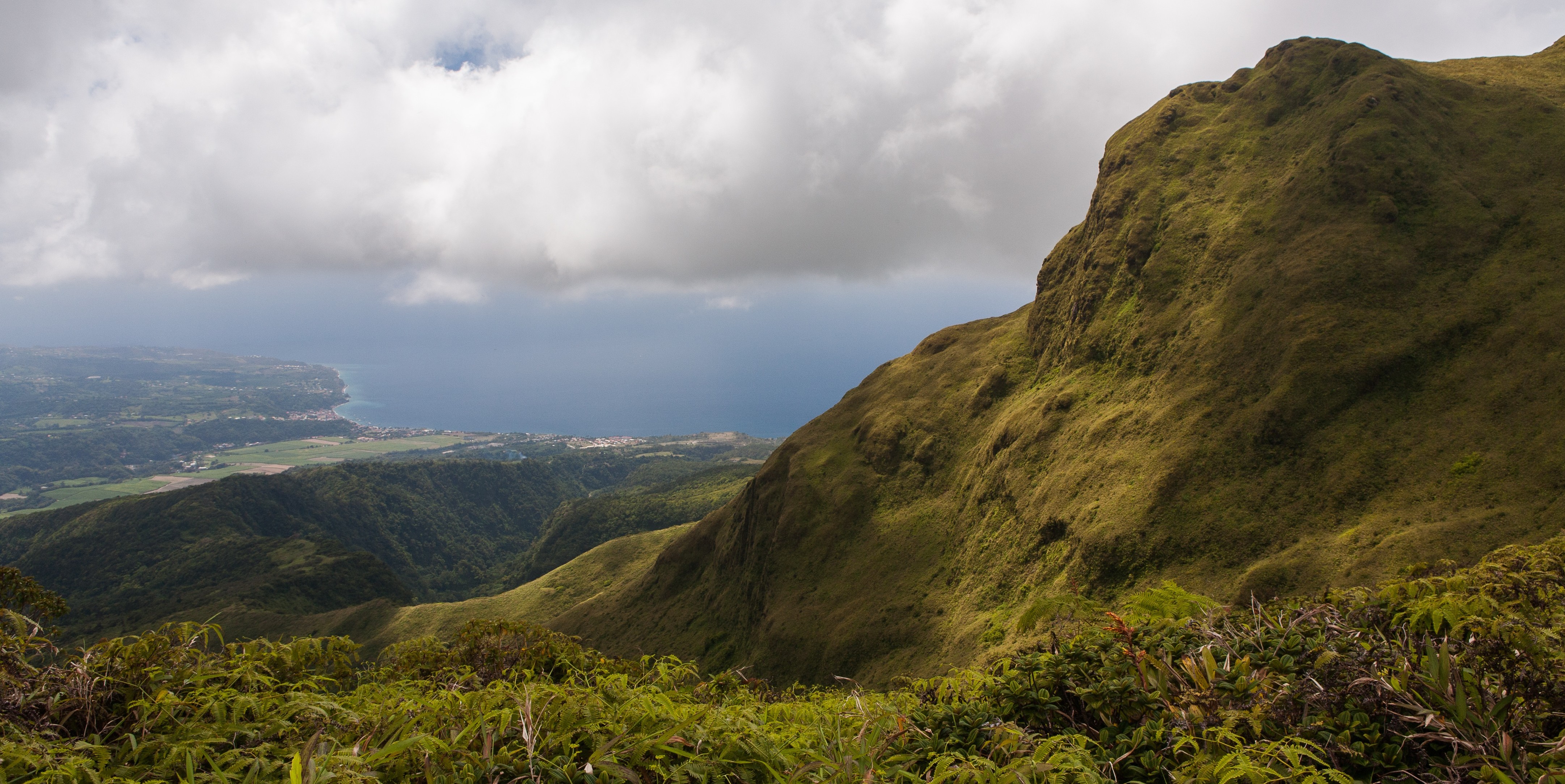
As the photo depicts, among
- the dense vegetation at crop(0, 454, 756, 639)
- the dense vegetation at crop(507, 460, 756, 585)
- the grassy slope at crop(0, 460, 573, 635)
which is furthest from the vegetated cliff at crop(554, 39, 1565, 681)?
the dense vegetation at crop(507, 460, 756, 585)

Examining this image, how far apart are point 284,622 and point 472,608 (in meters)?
24.3

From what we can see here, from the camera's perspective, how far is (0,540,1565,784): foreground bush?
154 inches

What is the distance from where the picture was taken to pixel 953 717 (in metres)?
5.39

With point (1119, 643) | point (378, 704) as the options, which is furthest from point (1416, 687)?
point (378, 704)

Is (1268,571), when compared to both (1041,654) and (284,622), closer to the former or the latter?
(1041,654)

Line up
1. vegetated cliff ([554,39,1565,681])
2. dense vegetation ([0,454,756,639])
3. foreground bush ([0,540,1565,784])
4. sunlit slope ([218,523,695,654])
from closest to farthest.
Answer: foreground bush ([0,540,1565,784]), vegetated cliff ([554,39,1565,681]), sunlit slope ([218,523,695,654]), dense vegetation ([0,454,756,639])

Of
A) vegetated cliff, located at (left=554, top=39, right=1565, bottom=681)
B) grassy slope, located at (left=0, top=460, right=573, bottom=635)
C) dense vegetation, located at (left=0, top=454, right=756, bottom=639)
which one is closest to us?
vegetated cliff, located at (left=554, top=39, right=1565, bottom=681)

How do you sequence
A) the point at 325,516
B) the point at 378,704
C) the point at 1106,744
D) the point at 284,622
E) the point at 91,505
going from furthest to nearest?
the point at 325,516 < the point at 91,505 < the point at 284,622 < the point at 378,704 < the point at 1106,744

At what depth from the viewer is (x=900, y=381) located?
228 ft

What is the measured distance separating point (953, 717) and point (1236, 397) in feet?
124

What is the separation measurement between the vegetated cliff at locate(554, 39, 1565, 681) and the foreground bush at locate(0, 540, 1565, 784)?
9655 millimetres

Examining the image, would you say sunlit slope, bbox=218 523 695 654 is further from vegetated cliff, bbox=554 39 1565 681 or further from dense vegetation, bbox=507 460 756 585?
dense vegetation, bbox=507 460 756 585

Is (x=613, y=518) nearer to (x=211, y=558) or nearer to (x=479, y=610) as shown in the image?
(x=479, y=610)

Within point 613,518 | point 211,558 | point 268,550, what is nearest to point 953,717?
point 613,518
